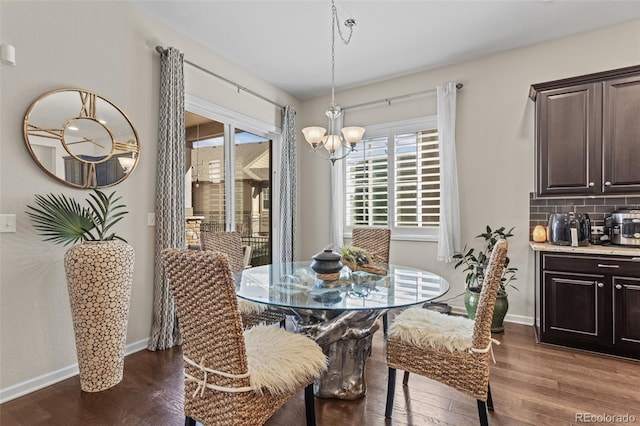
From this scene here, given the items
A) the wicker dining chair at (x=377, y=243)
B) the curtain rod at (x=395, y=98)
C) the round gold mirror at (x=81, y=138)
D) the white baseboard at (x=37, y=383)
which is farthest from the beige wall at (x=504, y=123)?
the white baseboard at (x=37, y=383)

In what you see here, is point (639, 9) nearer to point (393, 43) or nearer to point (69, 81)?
point (393, 43)

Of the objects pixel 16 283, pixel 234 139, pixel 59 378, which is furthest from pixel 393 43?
pixel 59 378

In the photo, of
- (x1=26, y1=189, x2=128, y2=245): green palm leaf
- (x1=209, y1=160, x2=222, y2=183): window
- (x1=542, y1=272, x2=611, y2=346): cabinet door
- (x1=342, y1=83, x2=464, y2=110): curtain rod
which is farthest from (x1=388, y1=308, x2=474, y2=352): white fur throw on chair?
(x1=342, y1=83, x2=464, y2=110): curtain rod

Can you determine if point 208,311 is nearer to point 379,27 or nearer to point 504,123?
point 379,27

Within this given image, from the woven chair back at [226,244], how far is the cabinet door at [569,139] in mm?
2907

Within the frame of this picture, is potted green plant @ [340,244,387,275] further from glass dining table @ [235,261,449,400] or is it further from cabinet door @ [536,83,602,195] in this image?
cabinet door @ [536,83,602,195]

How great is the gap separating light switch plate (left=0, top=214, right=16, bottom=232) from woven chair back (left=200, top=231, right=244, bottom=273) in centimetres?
119

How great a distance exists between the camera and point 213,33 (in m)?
3.24

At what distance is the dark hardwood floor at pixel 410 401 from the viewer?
193 centimetres

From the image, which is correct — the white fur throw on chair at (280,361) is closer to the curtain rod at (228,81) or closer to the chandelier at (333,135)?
the chandelier at (333,135)

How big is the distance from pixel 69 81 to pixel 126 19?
756 mm

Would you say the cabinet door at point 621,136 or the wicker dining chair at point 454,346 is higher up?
the cabinet door at point 621,136

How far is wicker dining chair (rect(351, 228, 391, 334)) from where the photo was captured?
3.30m

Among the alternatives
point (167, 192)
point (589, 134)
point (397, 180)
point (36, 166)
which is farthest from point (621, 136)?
point (36, 166)
